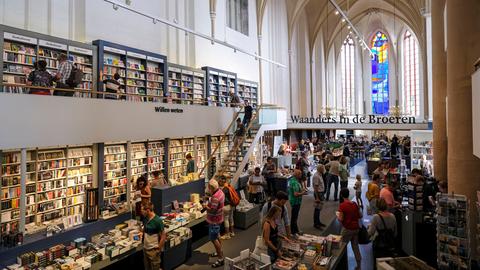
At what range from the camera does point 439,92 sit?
30.6ft

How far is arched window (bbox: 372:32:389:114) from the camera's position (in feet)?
105

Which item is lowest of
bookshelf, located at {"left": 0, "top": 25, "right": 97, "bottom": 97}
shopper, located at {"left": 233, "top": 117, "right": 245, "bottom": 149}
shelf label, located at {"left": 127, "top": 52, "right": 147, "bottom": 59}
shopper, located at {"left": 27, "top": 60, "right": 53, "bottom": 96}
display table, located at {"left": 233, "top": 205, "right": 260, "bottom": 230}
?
display table, located at {"left": 233, "top": 205, "right": 260, "bottom": 230}

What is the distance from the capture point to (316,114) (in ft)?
89.2

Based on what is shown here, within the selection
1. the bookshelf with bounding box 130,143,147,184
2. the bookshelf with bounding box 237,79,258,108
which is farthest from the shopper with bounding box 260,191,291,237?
the bookshelf with bounding box 237,79,258,108

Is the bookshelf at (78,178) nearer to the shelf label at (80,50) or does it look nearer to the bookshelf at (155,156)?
the bookshelf at (155,156)

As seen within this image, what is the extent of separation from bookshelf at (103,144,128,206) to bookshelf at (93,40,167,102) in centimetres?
157

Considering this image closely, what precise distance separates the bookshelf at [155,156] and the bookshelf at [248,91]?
6.53 m

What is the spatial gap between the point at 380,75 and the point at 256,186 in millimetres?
27057

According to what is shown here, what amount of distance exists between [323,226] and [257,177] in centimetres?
229

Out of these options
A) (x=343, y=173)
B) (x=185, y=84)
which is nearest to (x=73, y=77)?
(x=185, y=84)

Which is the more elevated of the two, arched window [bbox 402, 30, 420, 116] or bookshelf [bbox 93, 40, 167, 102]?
arched window [bbox 402, 30, 420, 116]

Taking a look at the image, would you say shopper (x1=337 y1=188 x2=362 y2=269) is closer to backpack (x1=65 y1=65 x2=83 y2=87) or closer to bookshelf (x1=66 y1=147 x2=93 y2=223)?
bookshelf (x1=66 y1=147 x2=93 y2=223)

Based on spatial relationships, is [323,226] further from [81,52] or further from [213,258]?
[81,52]

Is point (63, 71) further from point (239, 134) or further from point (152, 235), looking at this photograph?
point (239, 134)
